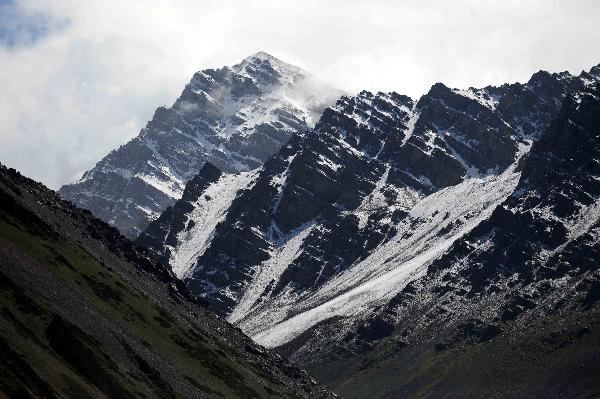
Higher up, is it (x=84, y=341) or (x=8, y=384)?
(x=84, y=341)

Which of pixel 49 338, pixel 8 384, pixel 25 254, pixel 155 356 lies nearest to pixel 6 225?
pixel 25 254

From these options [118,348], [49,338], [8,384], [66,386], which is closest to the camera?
[8,384]

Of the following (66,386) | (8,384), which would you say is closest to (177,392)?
(66,386)

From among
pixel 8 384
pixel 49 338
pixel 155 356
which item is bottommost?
pixel 8 384

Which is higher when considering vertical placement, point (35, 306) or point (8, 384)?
point (35, 306)

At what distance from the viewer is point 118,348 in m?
175

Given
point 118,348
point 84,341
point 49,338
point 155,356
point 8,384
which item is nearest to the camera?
point 8,384

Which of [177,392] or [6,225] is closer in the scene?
[177,392]

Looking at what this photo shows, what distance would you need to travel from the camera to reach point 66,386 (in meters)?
128

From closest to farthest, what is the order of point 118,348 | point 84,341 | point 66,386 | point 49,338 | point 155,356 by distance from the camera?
point 66,386, point 49,338, point 84,341, point 118,348, point 155,356

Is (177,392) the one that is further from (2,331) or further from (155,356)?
(2,331)

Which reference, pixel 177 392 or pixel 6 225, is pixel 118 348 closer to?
pixel 177 392

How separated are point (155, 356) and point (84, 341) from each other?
35891 millimetres

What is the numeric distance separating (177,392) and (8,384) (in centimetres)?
7037
